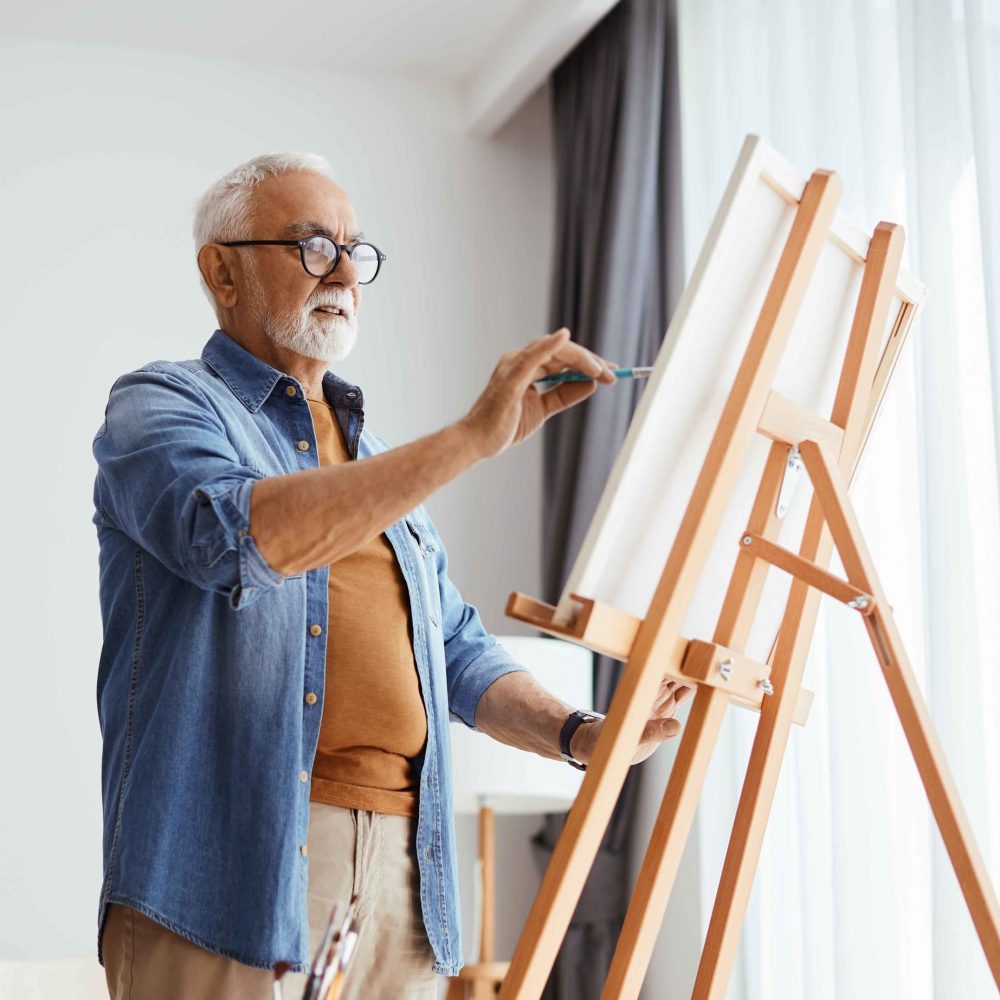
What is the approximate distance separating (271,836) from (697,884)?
5.92 feet

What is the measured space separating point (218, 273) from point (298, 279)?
0.13 metres

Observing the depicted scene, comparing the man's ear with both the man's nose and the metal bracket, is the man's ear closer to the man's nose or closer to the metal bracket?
the man's nose

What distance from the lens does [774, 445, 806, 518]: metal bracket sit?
1.32 metres

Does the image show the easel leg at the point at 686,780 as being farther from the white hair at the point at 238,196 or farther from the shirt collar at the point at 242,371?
the white hair at the point at 238,196

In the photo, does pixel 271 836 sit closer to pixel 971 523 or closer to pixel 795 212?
pixel 795 212

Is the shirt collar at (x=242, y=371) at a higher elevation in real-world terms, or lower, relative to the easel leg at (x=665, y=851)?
higher

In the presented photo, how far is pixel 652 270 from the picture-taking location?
326cm

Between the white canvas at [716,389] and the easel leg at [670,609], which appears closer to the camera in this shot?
the easel leg at [670,609]

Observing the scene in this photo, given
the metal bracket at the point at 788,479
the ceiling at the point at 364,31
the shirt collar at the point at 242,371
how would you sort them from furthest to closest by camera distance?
the ceiling at the point at 364,31
the shirt collar at the point at 242,371
the metal bracket at the point at 788,479

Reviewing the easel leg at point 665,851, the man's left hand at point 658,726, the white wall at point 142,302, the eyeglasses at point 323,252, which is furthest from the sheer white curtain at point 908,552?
the white wall at point 142,302

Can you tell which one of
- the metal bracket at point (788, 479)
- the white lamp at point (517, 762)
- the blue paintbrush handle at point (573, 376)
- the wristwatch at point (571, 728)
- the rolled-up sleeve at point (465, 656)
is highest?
the blue paintbrush handle at point (573, 376)

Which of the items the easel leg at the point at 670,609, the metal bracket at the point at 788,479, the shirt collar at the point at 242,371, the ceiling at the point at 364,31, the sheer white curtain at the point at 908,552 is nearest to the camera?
the easel leg at the point at 670,609

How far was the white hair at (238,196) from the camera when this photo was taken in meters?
1.66

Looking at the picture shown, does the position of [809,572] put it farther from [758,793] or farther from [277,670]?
[277,670]
